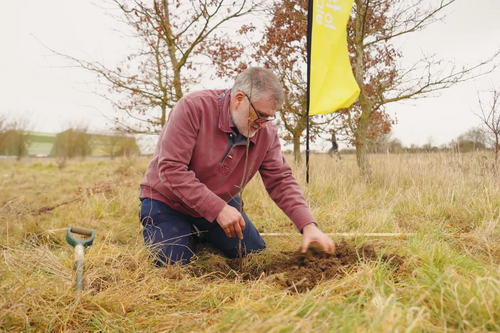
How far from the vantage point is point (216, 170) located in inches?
103

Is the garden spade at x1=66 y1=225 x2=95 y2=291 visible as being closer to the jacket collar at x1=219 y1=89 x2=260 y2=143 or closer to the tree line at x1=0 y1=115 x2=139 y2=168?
the jacket collar at x1=219 y1=89 x2=260 y2=143

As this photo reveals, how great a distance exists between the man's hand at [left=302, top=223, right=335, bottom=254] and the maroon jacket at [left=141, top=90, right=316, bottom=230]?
64 mm

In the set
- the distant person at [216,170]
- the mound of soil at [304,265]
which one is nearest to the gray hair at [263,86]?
the distant person at [216,170]

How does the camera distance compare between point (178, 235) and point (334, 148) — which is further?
point (334, 148)

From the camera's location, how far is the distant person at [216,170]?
2.29 metres

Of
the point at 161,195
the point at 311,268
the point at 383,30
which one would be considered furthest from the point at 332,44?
the point at 311,268

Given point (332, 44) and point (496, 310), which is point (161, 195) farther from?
point (332, 44)

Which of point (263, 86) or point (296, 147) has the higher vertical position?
point (263, 86)

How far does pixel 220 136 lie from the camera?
2580mm

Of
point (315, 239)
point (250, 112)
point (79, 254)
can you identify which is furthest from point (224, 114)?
point (79, 254)

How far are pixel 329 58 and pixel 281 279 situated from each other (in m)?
3.90

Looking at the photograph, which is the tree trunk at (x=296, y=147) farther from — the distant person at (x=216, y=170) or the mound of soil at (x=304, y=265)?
the mound of soil at (x=304, y=265)

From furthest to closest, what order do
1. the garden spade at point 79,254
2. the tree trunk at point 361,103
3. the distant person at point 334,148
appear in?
the distant person at point 334,148
the tree trunk at point 361,103
the garden spade at point 79,254

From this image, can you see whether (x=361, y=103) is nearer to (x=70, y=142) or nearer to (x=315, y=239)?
(x=315, y=239)
